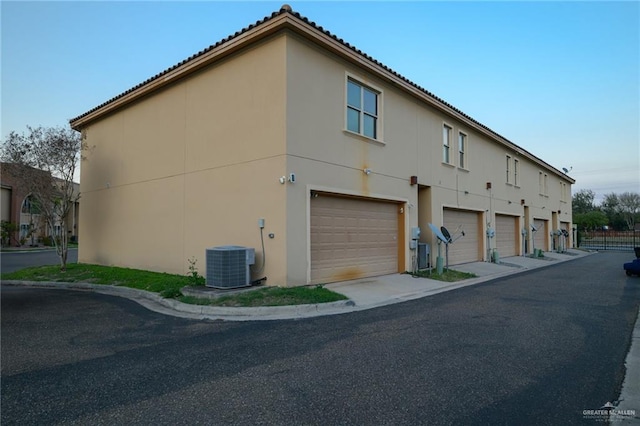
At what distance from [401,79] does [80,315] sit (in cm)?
1088

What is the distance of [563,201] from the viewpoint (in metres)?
31.9

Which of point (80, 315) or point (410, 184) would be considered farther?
point (410, 184)

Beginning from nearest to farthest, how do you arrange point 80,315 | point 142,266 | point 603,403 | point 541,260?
point 603,403 → point 80,315 → point 142,266 → point 541,260

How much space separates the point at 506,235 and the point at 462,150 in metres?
6.92

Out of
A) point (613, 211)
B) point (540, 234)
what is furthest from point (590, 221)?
point (540, 234)

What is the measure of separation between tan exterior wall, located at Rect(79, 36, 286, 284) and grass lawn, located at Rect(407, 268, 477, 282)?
556 centimetres

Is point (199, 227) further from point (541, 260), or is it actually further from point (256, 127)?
point (541, 260)

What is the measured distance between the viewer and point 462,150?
55.4 feet

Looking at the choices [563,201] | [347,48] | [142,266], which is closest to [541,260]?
[563,201]

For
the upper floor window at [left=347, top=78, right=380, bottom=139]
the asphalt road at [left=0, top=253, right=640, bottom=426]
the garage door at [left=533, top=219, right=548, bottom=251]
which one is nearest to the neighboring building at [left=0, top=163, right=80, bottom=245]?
the upper floor window at [left=347, top=78, right=380, bottom=139]

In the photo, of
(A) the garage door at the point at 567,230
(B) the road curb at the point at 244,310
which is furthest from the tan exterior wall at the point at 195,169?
(A) the garage door at the point at 567,230

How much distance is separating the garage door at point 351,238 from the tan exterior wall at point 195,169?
53.1 inches

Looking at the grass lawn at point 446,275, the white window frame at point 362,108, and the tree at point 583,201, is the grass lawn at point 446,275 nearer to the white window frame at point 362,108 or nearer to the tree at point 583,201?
the white window frame at point 362,108

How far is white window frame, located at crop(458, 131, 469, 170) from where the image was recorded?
16641mm
